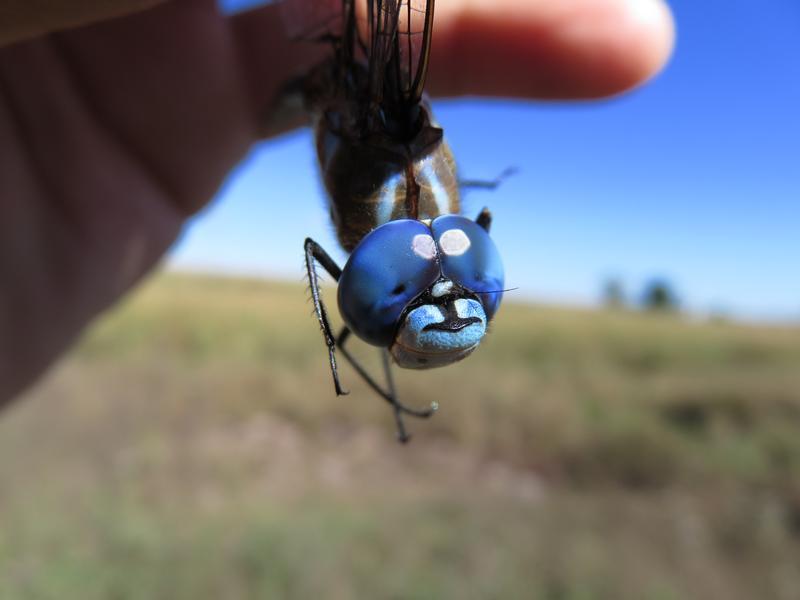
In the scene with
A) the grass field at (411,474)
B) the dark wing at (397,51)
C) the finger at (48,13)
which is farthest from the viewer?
the grass field at (411,474)

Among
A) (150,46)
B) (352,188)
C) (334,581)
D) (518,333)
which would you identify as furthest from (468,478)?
(352,188)

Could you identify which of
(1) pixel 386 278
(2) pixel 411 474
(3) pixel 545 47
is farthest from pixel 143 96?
(2) pixel 411 474

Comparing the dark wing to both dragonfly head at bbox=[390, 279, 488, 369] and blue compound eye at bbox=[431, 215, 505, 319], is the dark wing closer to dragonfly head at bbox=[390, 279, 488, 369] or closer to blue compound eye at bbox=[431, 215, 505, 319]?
blue compound eye at bbox=[431, 215, 505, 319]

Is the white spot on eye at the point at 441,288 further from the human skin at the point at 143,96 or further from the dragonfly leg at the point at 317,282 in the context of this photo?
the human skin at the point at 143,96

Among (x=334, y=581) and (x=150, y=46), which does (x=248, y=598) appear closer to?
(x=334, y=581)

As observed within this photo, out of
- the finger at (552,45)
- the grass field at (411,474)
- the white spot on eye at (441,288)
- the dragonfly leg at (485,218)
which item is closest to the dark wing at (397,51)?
the dragonfly leg at (485,218)

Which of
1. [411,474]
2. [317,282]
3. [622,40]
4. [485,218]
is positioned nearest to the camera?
[317,282]

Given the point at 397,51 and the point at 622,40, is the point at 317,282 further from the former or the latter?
the point at 622,40
